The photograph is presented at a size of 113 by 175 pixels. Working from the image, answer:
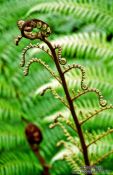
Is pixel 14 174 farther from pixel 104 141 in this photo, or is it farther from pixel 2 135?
pixel 104 141

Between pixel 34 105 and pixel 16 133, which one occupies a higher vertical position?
pixel 34 105

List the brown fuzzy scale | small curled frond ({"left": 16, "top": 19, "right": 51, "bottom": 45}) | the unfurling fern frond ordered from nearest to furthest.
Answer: small curled frond ({"left": 16, "top": 19, "right": 51, "bottom": 45})
the brown fuzzy scale
the unfurling fern frond

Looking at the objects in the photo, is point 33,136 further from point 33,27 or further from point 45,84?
point 45,84

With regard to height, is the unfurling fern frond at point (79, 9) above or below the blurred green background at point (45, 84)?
above

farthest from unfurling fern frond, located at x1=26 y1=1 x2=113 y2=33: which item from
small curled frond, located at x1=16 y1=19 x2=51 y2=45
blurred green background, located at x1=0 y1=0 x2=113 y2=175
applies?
small curled frond, located at x1=16 y1=19 x2=51 y2=45

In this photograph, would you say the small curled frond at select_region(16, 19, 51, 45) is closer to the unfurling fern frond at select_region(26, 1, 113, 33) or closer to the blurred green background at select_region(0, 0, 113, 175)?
the blurred green background at select_region(0, 0, 113, 175)

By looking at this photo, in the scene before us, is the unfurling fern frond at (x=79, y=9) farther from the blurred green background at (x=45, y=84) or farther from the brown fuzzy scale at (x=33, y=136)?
the brown fuzzy scale at (x=33, y=136)

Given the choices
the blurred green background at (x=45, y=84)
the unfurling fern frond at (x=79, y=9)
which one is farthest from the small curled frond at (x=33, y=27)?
the unfurling fern frond at (x=79, y=9)

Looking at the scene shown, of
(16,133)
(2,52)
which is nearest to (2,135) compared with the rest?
(16,133)
